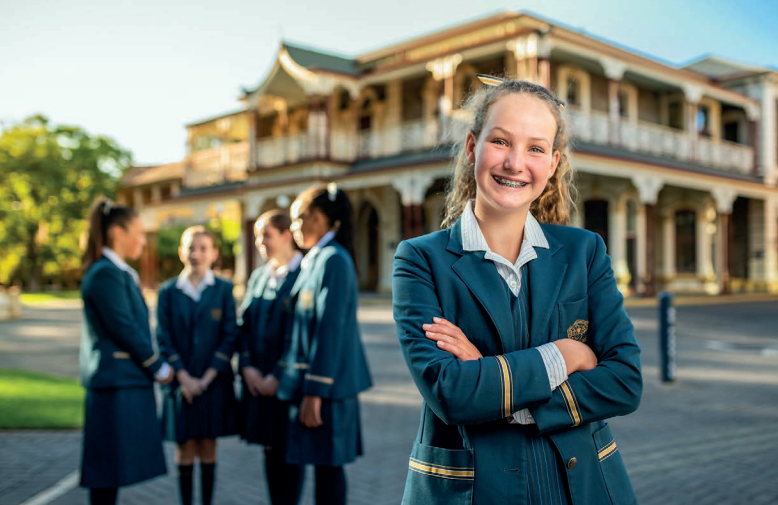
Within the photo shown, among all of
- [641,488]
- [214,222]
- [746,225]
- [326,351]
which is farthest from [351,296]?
[746,225]

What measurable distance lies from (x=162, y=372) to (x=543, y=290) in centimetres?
286

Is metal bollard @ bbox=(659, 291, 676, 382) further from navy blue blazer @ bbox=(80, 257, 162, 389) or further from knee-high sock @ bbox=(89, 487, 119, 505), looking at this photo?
knee-high sock @ bbox=(89, 487, 119, 505)

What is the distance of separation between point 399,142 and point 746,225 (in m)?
16.9

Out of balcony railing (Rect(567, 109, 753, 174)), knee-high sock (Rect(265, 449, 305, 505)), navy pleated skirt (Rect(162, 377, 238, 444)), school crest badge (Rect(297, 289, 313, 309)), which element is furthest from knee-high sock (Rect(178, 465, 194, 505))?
balcony railing (Rect(567, 109, 753, 174))

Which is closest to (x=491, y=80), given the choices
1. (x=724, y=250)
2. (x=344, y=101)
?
(x=344, y=101)

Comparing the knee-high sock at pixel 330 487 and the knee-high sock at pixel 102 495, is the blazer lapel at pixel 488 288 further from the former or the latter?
the knee-high sock at pixel 102 495

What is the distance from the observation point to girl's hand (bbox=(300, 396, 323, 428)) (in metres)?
3.80

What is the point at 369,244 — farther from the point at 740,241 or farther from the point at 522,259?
the point at 522,259

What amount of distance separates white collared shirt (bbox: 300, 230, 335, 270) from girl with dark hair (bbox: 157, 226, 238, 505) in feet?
2.97

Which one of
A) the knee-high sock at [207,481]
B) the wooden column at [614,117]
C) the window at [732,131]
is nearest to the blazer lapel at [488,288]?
the knee-high sock at [207,481]

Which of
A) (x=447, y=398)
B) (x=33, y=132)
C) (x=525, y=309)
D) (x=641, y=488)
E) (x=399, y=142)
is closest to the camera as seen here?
(x=447, y=398)

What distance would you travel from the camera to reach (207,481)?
446cm

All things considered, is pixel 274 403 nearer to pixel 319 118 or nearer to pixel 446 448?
pixel 446 448

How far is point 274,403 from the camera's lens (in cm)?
428
